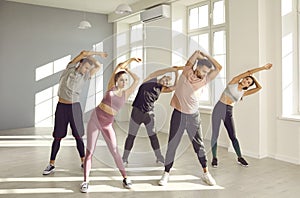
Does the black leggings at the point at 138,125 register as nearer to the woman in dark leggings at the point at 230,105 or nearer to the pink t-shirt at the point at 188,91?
the pink t-shirt at the point at 188,91

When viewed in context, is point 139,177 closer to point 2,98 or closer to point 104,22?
point 2,98

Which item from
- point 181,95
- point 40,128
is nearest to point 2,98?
point 40,128

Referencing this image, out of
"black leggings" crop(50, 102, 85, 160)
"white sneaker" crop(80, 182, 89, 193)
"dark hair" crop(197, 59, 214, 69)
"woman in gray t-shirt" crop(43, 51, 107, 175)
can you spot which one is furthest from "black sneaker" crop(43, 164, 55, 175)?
"dark hair" crop(197, 59, 214, 69)

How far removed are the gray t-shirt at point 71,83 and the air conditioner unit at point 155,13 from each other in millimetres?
3004

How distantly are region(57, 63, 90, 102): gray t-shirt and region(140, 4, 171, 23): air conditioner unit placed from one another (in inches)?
118

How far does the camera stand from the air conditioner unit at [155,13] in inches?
227

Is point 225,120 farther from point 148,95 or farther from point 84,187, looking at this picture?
point 84,187

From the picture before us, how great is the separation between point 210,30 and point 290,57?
1.74 m

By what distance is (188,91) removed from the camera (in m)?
2.87

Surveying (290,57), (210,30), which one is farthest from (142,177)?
(210,30)

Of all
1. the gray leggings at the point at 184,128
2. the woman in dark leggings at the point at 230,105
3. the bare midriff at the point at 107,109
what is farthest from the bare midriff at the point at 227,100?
the bare midriff at the point at 107,109

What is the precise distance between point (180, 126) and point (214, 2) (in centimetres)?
328

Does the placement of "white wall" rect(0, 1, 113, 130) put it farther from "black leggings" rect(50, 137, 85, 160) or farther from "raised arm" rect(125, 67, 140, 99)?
"raised arm" rect(125, 67, 140, 99)

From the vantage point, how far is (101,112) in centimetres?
281
